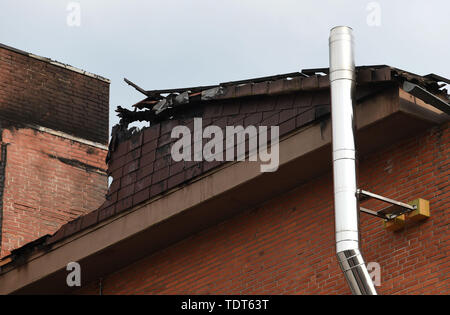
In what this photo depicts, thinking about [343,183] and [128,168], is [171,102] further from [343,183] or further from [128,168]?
[343,183]

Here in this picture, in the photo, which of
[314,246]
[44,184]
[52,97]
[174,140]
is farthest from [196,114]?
[52,97]

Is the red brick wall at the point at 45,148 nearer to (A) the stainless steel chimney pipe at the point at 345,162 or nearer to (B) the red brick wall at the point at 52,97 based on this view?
(B) the red brick wall at the point at 52,97

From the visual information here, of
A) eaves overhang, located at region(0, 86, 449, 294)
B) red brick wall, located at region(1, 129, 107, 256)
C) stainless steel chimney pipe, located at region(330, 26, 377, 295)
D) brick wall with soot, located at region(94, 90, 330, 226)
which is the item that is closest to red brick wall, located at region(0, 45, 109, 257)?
red brick wall, located at region(1, 129, 107, 256)

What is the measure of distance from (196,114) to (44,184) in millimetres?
6535

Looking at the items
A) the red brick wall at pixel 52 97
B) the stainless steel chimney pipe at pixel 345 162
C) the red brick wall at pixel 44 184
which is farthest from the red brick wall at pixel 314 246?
the red brick wall at pixel 52 97

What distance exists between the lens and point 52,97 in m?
20.5

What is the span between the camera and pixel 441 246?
10.9 m

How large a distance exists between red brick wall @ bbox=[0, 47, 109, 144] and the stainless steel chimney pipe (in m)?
9.85

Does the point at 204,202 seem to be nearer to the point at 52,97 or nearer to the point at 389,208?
the point at 389,208

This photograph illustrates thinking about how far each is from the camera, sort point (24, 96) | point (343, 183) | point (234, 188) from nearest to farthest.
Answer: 1. point (343, 183)
2. point (234, 188)
3. point (24, 96)

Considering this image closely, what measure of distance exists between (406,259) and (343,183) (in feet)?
3.84

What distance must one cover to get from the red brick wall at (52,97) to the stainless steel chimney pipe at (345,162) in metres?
9.85
